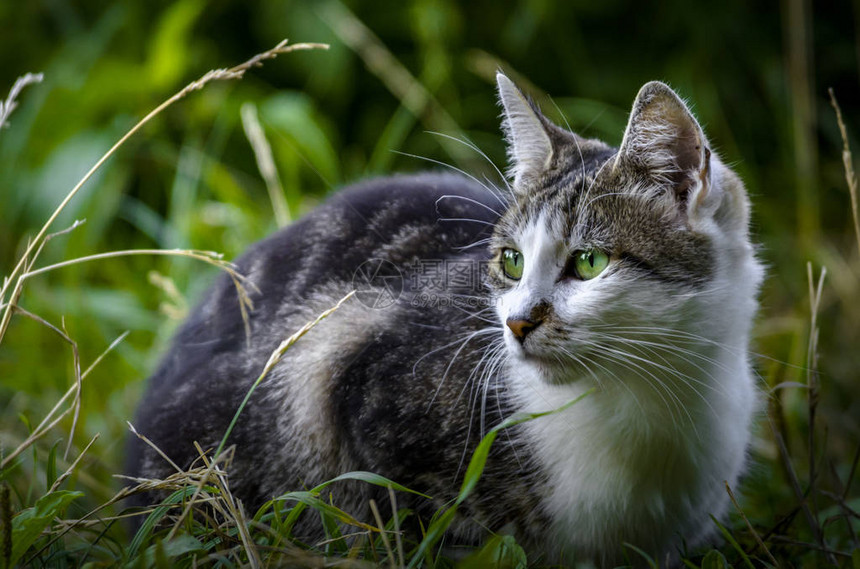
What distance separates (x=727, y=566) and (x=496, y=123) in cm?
290

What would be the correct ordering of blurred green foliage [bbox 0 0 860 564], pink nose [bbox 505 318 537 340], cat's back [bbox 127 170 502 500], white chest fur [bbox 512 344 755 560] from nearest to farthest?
pink nose [bbox 505 318 537 340], white chest fur [bbox 512 344 755 560], cat's back [bbox 127 170 502 500], blurred green foliage [bbox 0 0 860 564]

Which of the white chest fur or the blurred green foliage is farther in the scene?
the blurred green foliage

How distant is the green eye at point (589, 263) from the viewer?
160 cm

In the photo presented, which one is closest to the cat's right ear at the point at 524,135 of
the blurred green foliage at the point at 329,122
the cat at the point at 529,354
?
the cat at the point at 529,354

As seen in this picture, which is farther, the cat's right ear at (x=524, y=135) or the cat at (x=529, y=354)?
the cat's right ear at (x=524, y=135)

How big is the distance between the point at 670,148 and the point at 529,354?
20.1 inches

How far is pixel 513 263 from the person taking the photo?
178 centimetres

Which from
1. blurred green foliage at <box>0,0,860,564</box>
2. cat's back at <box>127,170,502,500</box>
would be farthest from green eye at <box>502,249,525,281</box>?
blurred green foliage at <box>0,0,860,564</box>

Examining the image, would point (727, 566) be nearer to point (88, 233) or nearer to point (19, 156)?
point (88, 233)

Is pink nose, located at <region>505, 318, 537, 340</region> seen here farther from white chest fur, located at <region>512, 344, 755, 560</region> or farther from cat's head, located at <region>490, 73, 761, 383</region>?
white chest fur, located at <region>512, 344, 755, 560</region>

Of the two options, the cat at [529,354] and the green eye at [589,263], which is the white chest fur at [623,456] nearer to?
the cat at [529,354]

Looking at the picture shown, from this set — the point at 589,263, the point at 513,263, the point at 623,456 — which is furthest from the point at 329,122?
the point at 623,456

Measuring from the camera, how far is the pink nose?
1539 millimetres

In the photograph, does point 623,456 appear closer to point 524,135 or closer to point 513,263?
point 513,263
